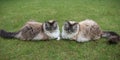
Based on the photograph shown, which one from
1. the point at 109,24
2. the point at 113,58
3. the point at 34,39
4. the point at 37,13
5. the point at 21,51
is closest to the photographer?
the point at 113,58

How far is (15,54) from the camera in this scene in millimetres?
5125

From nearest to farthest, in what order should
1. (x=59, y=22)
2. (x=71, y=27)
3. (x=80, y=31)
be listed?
(x=71, y=27), (x=80, y=31), (x=59, y=22)

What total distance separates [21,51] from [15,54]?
0.57ft

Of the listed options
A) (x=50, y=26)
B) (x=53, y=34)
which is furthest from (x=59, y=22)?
(x=50, y=26)

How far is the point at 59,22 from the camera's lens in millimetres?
7039

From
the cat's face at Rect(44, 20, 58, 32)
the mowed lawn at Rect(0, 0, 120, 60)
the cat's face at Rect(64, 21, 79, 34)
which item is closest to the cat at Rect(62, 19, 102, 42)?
the cat's face at Rect(64, 21, 79, 34)

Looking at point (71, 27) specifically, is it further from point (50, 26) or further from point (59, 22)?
point (59, 22)

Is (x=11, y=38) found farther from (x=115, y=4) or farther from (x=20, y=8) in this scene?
(x=115, y=4)

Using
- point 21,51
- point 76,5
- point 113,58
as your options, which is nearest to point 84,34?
point 113,58

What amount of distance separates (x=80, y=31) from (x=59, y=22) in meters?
1.55

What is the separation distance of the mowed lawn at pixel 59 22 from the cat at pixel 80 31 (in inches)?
4.6

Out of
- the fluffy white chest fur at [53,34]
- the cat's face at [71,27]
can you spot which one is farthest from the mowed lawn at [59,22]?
the cat's face at [71,27]

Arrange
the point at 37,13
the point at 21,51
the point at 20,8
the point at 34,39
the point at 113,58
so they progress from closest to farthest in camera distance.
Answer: the point at 113,58
the point at 21,51
the point at 34,39
the point at 37,13
the point at 20,8

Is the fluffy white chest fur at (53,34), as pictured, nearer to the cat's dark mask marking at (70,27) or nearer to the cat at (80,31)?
the cat at (80,31)
